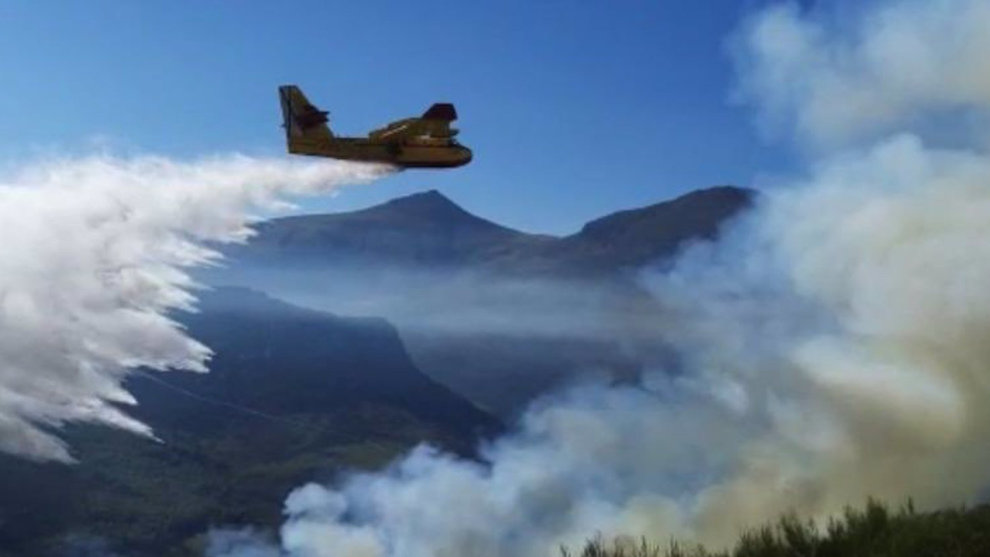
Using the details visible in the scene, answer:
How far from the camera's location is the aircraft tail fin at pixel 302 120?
87250 millimetres

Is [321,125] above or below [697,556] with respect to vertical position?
above

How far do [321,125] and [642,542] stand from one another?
64954 mm

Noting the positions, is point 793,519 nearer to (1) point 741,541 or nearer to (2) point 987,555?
(1) point 741,541

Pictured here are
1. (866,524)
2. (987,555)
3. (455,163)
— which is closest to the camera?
(987,555)

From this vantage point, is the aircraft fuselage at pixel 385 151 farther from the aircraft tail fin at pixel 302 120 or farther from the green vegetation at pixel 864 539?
the green vegetation at pixel 864 539

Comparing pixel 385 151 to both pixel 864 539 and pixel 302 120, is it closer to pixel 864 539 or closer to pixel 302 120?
pixel 302 120

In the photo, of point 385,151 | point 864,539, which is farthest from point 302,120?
point 864,539

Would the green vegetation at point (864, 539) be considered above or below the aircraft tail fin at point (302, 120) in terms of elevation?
below

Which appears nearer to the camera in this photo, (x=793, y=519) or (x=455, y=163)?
(x=793, y=519)

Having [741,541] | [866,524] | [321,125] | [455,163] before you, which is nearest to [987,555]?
[866,524]

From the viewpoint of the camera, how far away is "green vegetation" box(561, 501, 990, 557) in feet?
77.5

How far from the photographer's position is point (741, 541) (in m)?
28.1

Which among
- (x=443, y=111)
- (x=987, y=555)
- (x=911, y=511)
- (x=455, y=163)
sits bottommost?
(x=987, y=555)

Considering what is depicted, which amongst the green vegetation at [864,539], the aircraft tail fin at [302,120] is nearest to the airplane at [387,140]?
the aircraft tail fin at [302,120]
